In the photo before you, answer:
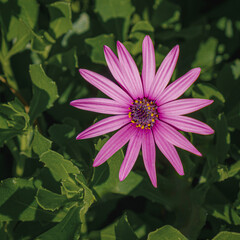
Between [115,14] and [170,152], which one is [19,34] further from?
[170,152]

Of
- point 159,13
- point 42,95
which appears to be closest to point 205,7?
point 159,13

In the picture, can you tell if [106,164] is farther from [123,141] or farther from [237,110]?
[237,110]

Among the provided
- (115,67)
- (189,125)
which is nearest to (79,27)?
(115,67)

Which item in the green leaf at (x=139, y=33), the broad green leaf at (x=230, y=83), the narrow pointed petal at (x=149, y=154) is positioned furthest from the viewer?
the broad green leaf at (x=230, y=83)

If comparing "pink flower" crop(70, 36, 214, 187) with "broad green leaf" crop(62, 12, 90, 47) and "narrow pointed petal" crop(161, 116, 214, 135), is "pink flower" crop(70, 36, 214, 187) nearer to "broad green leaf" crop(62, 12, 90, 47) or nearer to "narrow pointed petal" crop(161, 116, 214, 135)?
"narrow pointed petal" crop(161, 116, 214, 135)

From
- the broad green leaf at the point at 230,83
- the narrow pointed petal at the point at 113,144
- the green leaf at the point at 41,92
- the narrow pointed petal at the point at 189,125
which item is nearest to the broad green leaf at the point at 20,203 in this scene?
the green leaf at the point at 41,92

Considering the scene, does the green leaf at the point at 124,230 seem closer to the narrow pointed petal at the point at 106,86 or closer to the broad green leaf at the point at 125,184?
the broad green leaf at the point at 125,184

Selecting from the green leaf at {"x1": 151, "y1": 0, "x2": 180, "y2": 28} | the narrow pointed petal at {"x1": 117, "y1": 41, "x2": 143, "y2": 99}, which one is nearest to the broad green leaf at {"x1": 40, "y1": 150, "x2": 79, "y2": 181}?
the narrow pointed petal at {"x1": 117, "y1": 41, "x2": 143, "y2": 99}
